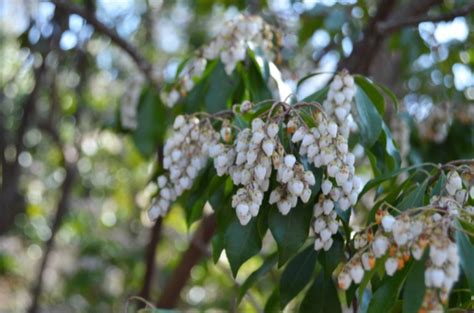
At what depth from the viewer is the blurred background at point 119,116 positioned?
2740mm

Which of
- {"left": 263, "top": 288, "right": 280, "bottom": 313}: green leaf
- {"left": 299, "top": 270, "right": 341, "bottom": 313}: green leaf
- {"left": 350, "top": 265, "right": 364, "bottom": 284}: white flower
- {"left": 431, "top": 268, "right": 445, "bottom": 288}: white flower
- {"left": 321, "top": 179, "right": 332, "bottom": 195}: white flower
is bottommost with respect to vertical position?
{"left": 263, "top": 288, "right": 280, "bottom": 313}: green leaf

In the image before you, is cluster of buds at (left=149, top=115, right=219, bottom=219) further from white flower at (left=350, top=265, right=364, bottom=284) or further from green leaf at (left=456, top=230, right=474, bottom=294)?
green leaf at (left=456, top=230, right=474, bottom=294)

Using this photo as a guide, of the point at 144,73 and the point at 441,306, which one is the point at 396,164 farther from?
the point at 144,73

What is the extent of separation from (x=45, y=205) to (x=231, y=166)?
15.6ft

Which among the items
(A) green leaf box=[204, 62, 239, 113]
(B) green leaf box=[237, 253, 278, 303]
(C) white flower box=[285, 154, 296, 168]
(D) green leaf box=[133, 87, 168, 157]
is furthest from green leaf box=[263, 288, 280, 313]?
(D) green leaf box=[133, 87, 168, 157]

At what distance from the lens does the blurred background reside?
2740mm

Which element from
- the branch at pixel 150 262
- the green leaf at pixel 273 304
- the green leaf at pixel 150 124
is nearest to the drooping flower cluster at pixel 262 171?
the green leaf at pixel 273 304

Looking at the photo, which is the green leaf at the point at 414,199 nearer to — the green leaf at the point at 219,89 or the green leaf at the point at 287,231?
the green leaf at the point at 287,231

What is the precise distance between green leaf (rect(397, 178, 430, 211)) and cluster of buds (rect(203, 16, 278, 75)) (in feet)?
1.95

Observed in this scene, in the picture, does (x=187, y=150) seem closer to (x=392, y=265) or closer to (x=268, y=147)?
(x=268, y=147)

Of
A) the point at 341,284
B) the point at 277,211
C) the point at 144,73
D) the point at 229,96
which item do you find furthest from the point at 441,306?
the point at 144,73

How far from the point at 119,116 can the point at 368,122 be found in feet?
4.67

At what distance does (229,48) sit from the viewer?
185 centimetres

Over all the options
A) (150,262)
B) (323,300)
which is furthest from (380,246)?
(150,262)
